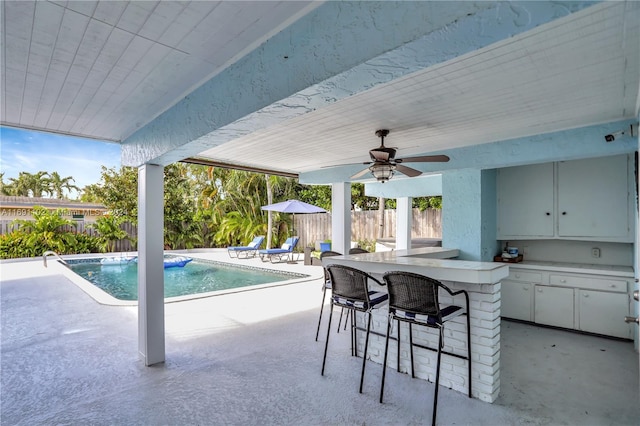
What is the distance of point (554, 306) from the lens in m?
4.44

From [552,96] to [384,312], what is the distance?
2380 millimetres

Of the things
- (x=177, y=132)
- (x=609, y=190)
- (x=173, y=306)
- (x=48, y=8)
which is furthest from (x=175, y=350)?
(x=609, y=190)

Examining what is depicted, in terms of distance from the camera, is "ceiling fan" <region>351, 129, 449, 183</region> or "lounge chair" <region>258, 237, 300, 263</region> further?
"lounge chair" <region>258, 237, 300, 263</region>

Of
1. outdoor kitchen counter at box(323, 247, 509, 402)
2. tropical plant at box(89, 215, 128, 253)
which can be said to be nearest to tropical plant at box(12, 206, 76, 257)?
tropical plant at box(89, 215, 128, 253)

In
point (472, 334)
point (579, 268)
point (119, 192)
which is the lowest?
point (472, 334)

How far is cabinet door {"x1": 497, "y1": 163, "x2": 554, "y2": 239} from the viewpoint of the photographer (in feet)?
15.7

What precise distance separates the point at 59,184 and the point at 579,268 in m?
28.4

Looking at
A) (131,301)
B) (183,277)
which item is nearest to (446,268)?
(131,301)

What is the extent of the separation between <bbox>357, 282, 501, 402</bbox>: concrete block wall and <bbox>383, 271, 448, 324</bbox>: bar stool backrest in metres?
0.51

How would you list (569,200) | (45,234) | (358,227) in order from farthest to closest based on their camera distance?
(358,227) → (45,234) → (569,200)

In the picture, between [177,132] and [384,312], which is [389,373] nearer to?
[384,312]

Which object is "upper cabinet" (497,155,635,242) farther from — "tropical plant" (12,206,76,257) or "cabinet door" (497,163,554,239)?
"tropical plant" (12,206,76,257)


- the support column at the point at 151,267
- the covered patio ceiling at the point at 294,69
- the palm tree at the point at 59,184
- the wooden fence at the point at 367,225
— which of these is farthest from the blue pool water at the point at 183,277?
the palm tree at the point at 59,184

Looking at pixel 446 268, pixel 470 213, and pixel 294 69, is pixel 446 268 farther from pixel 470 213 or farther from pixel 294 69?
pixel 470 213
